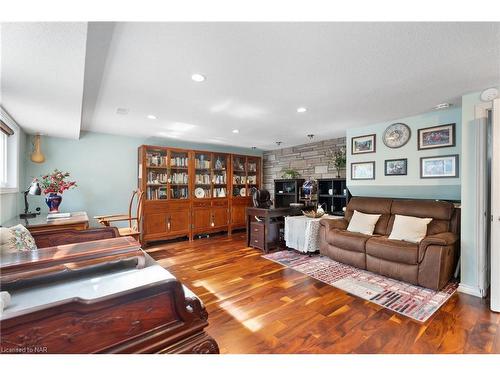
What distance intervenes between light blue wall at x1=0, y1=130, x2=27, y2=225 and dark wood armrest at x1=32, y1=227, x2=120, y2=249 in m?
1.14

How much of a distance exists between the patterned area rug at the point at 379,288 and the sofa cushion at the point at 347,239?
0.94ft

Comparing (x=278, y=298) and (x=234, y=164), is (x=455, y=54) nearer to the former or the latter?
(x=278, y=298)

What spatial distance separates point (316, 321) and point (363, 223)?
1884 mm

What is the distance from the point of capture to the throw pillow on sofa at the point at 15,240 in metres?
1.64

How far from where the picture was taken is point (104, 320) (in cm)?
89

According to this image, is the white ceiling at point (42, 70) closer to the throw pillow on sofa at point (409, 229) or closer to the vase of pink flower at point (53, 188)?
the vase of pink flower at point (53, 188)

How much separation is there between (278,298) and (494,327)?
1.74 metres

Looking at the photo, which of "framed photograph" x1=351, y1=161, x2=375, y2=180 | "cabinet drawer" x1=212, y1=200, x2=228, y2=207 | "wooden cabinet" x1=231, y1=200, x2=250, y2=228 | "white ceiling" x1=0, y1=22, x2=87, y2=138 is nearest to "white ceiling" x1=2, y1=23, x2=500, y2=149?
"white ceiling" x1=0, y1=22, x2=87, y2=138

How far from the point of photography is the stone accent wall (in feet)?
15.6

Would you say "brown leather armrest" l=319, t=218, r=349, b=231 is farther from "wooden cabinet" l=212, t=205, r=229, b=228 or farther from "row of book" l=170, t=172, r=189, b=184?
Result: "row of book" l=170, t=172, r=189, b=184

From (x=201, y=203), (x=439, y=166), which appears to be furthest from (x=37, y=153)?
(x=439, y=166)

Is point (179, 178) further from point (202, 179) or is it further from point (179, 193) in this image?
point (202, 179)

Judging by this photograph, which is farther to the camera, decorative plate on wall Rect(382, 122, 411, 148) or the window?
decorative plate on wall Rect(382, 122, 411, 148)

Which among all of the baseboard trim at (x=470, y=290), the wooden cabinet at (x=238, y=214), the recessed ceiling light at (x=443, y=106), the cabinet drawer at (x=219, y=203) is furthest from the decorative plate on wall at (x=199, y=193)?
the baseboard trim at (x=470, y=290)
